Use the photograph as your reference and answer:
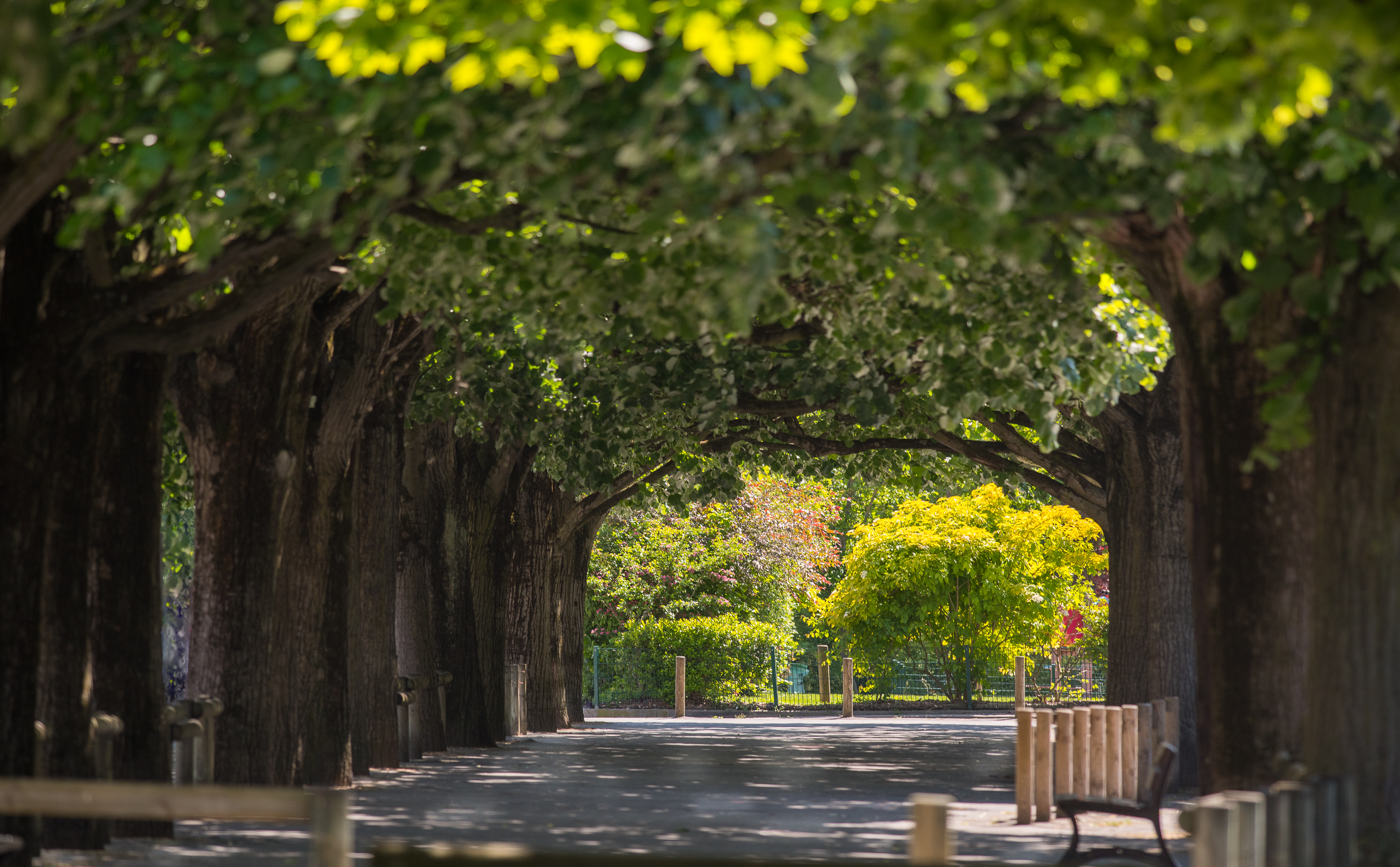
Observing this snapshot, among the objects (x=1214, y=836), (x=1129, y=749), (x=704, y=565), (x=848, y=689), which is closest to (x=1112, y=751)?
(x=1129, y=749)

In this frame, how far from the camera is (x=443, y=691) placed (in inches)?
780

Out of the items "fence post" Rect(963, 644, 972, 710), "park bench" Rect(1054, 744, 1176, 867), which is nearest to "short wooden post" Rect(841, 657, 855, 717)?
"fence post" Rect(963, 644, 972, 710)

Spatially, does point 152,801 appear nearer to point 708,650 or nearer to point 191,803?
point 191,803

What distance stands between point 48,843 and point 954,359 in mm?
7472

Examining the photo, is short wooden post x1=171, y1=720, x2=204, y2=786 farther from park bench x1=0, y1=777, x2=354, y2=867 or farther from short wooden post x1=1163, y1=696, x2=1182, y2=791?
short wooden post x1=1163, y1=696, x2=1182, y2=791

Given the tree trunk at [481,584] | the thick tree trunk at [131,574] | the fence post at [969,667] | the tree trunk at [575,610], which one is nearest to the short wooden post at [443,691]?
the tree trunk at [481,584]

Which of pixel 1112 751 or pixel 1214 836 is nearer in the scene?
pixel 1214 836

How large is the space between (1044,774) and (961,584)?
24.9 m

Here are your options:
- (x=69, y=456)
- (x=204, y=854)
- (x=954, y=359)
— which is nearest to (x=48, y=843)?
(x=204, y=854)

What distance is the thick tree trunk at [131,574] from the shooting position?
10.1m

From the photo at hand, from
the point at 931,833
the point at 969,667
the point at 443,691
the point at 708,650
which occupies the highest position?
the point at 931,833

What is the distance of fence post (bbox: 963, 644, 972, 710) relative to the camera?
36719mm

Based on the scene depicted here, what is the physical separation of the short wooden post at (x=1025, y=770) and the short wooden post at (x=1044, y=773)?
0.16 ft

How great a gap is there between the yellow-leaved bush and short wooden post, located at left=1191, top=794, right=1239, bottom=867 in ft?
101
